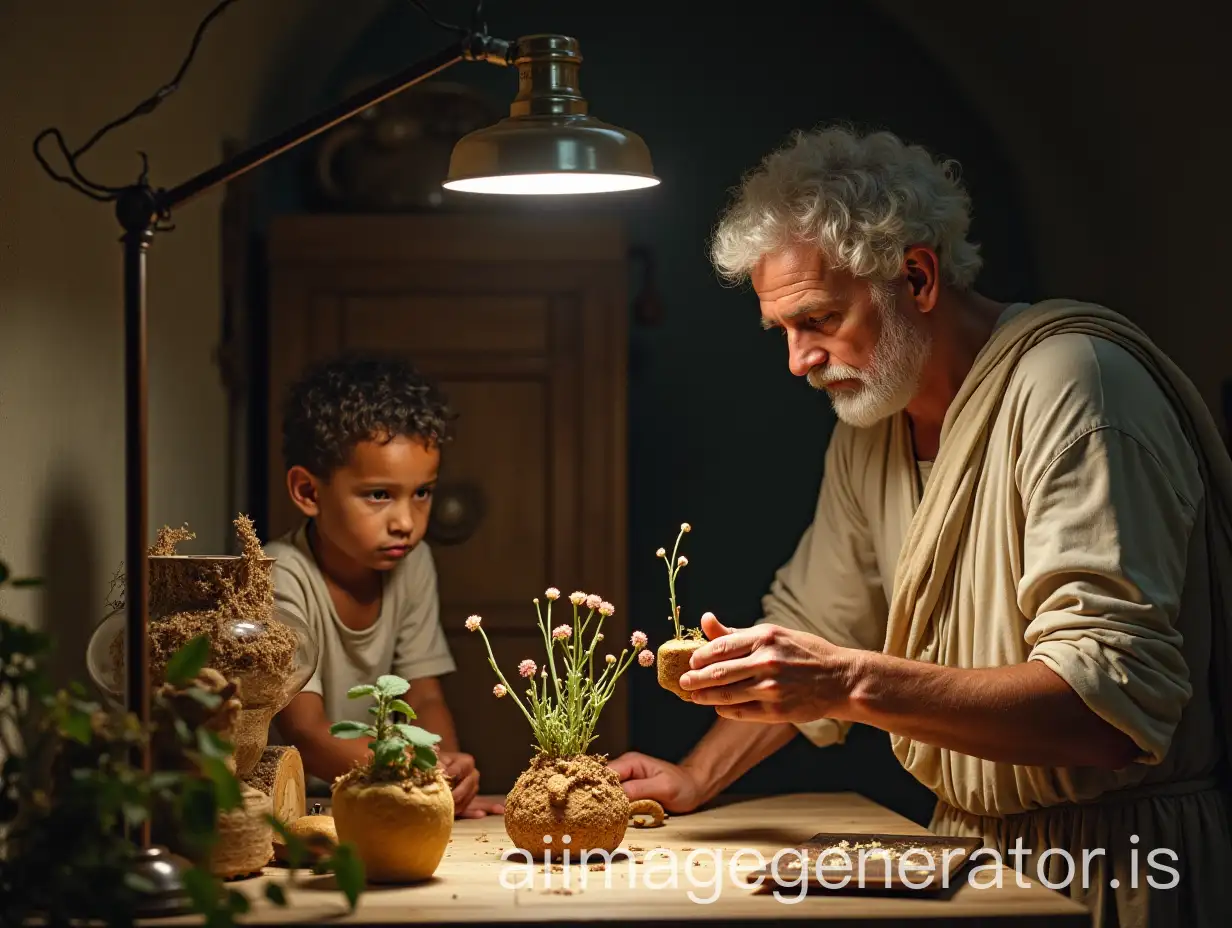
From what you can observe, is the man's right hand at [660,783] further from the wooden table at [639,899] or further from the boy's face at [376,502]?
the boy's face at [376,502]

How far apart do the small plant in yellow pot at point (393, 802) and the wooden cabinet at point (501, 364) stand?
1782 mm

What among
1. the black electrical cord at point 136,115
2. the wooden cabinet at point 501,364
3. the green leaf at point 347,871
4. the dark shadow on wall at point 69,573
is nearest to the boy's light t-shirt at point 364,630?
the dark shadow on wall at point 69,573

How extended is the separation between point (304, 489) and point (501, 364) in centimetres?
83

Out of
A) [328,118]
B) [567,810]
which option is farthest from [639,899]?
[328,118]

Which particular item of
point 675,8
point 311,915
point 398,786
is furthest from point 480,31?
point 675,8

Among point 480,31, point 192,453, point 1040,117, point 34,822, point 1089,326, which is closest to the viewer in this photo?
point 34,822

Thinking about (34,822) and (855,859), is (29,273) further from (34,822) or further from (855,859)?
(855,859)

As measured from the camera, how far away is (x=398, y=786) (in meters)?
1.64

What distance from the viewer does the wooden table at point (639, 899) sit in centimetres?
151

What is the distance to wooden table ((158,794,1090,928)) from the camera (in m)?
1.51

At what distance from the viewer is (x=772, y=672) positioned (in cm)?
188

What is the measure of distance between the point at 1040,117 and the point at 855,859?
2688 mm

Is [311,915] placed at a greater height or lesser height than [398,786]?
lesser

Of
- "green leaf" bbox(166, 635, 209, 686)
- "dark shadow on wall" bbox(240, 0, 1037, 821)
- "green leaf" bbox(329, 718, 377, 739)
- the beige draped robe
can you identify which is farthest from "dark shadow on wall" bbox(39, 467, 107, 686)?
"dark shadow on wall" bbox(240, 0, 1037, 821)
